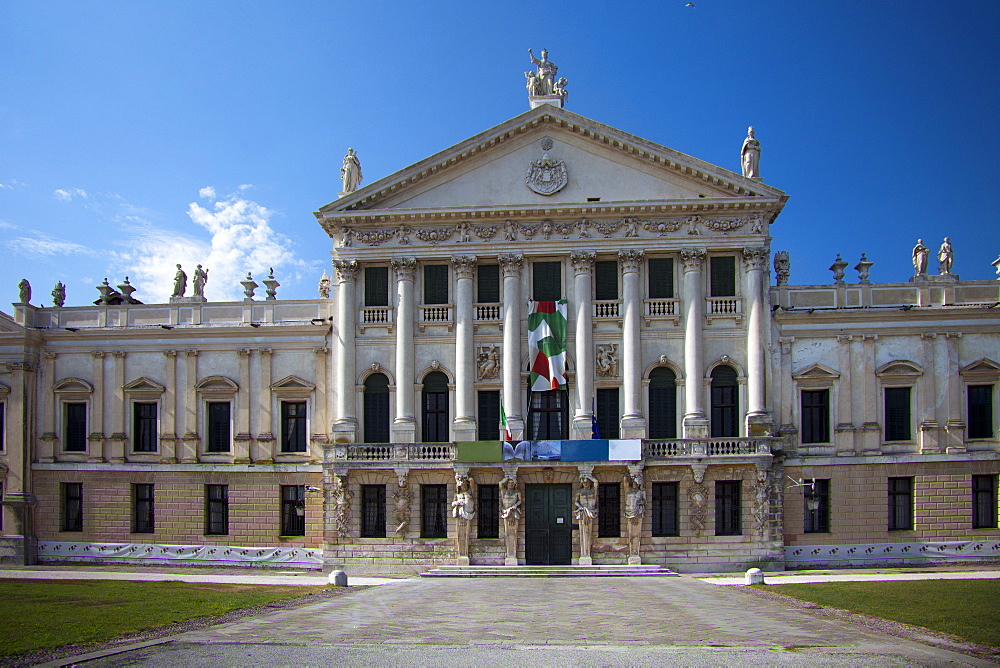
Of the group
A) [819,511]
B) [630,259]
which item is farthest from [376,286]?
[819,511]

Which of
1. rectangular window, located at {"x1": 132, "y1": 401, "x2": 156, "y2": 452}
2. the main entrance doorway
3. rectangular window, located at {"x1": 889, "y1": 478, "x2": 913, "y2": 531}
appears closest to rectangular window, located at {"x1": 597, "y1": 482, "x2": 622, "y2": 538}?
the main entrance doorway

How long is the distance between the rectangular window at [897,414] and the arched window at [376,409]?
22.0 meters

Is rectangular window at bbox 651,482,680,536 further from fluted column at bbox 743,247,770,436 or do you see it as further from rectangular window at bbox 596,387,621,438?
fluted column at bbox 743,247,770,436

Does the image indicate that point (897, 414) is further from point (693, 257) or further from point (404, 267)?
point (404, 267)

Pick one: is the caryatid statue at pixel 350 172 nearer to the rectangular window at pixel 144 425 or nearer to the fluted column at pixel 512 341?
the fluted column at pixel 512 341

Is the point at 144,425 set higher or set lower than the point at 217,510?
higher

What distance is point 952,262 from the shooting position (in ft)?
125

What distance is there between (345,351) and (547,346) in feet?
29.6

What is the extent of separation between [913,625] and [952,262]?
2376cm

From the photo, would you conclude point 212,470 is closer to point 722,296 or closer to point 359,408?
point 359,408

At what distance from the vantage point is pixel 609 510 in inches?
1414

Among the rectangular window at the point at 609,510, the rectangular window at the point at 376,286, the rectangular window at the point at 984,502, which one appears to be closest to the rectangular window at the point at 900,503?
the rectangular window at the point at 984,502

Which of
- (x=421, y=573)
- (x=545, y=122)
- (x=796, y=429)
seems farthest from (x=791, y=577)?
(x=545, y=122)

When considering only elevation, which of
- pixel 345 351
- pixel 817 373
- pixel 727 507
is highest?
pixel 345 351
